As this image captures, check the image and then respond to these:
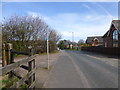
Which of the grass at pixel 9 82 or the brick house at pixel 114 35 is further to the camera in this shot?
the brick house at pixel 114 35

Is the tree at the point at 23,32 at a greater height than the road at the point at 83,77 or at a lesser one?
greater

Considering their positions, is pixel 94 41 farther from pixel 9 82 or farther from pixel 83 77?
pixel 9 82

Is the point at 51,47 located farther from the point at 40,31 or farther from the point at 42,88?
the point at 42,88

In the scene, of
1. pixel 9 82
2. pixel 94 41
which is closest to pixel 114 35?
pixel 9 82

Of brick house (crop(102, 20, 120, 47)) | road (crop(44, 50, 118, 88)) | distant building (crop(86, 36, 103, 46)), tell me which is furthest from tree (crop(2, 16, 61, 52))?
distant building (crop(86, 36, 103, 46))

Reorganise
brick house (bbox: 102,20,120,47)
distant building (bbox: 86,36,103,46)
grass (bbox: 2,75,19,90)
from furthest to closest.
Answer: distant building (bbox: 86,36,103,46) → brick house (bbox: 102,20,120,47) → grass (bbox: 2,75,19,90)

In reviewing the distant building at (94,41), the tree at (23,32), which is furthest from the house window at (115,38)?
the distant building at (94,41)

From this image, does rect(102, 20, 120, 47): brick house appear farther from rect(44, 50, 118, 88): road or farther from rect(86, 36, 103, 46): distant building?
rect(86, 36, 103, 46): distant building

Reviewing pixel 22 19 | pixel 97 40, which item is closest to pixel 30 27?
pixel 22 19

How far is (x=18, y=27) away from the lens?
19.4 metres

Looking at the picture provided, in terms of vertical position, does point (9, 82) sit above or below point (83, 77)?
above

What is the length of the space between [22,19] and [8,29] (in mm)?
3045

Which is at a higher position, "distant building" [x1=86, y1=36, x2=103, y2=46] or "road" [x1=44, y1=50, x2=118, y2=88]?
"distant building" [x1=86, y1=36, x2=103, y2=46]

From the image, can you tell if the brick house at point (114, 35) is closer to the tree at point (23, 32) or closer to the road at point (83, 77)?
the tree at point (23, 32)
